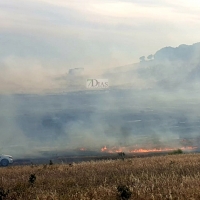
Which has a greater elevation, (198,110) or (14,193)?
(198,110)

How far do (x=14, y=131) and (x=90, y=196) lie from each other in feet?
379

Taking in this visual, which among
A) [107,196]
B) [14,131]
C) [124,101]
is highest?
[124,101]

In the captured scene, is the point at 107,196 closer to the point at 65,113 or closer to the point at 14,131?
the point at 14,131

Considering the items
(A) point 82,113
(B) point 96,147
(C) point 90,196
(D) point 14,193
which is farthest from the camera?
(A) point 82,113

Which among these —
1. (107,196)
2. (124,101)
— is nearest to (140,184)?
(107,196)

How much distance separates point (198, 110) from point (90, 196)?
13579 centimetres

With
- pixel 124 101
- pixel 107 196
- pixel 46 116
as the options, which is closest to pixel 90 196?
pixel 107 196

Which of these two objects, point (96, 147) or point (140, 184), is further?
point (96, 147)

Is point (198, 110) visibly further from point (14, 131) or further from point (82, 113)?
point (14, 131)

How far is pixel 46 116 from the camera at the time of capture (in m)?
146

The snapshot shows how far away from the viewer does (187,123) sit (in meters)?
134

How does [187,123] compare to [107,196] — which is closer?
[107,196]

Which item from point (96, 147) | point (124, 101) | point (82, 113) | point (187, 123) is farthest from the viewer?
point (124, 101)

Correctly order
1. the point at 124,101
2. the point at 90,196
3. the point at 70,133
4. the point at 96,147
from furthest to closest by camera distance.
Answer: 1. the point at 124,101
2. the point at 70,133
3. the point at 96,147
4. the point at 90,196
